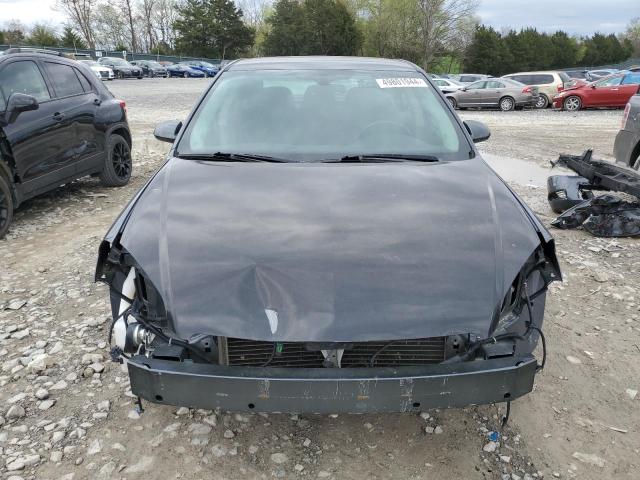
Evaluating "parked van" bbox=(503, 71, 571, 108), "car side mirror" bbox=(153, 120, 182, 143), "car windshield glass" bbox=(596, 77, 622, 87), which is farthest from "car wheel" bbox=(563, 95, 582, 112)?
"car side mirror" bbox=(153, 120, 182, 143)

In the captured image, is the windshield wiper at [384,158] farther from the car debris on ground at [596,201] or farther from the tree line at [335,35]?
the tree line at [335,35]

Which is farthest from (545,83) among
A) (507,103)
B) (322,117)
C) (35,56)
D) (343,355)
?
(343,355)

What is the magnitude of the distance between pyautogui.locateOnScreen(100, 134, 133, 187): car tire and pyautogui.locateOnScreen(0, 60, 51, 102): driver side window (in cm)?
124

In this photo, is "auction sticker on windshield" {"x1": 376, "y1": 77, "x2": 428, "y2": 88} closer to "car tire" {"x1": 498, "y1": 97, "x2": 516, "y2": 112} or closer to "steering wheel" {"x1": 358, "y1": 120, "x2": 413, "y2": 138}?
"steering wheel" {"x1": 358, "y1": 120, "x2": 413, "y2": 138}

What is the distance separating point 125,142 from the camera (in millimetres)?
7586

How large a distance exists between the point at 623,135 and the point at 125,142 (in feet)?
22.4

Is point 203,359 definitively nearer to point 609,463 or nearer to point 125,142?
point 609,463

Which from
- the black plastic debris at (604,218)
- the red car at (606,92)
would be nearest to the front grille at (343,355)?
the black plastic debris at (604,218)

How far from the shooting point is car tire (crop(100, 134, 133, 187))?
23.5 ft

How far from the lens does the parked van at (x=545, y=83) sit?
2222cm

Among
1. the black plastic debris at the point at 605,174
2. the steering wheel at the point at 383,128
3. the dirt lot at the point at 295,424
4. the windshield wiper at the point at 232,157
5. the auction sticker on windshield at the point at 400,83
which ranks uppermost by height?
the auction sticker on windshield at the point at 400,83

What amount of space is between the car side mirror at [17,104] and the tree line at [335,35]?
51.5 metres

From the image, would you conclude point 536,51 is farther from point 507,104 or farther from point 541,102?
point 507,104

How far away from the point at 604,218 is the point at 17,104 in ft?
20.2
